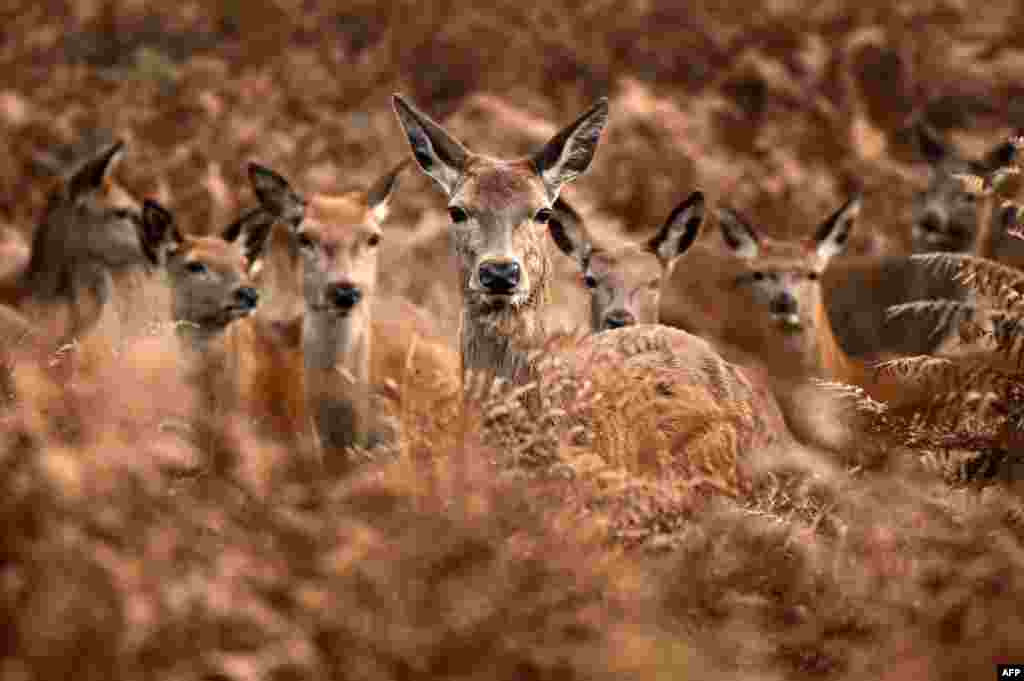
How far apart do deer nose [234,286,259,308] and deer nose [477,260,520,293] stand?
3768mm

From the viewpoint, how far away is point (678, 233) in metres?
9.54

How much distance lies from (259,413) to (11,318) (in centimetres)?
161

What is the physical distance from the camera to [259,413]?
915 cm

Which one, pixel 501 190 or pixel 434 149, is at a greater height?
pixel 434 149

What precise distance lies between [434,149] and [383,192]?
283cm

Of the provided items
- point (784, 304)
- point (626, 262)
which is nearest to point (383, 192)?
point (626, 262)

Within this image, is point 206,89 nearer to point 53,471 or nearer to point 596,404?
point 596,404

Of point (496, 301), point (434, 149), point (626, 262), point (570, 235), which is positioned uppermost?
point (434, 149)

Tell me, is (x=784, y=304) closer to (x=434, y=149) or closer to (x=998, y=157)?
(x=998, y=157)

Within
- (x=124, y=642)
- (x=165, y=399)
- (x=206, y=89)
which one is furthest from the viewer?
(x=206, y=89)

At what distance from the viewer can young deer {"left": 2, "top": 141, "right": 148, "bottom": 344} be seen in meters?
11.5

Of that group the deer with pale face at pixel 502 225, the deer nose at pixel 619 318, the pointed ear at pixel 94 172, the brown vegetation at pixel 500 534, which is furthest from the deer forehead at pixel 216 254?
the deer with pale face at pixel 502 225

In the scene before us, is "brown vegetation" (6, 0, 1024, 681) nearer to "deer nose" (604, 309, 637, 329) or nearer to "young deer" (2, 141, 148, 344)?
"deer nose" (604, 309, 637, 329)

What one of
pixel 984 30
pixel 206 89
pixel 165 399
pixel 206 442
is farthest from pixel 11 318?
pixel 984 30
